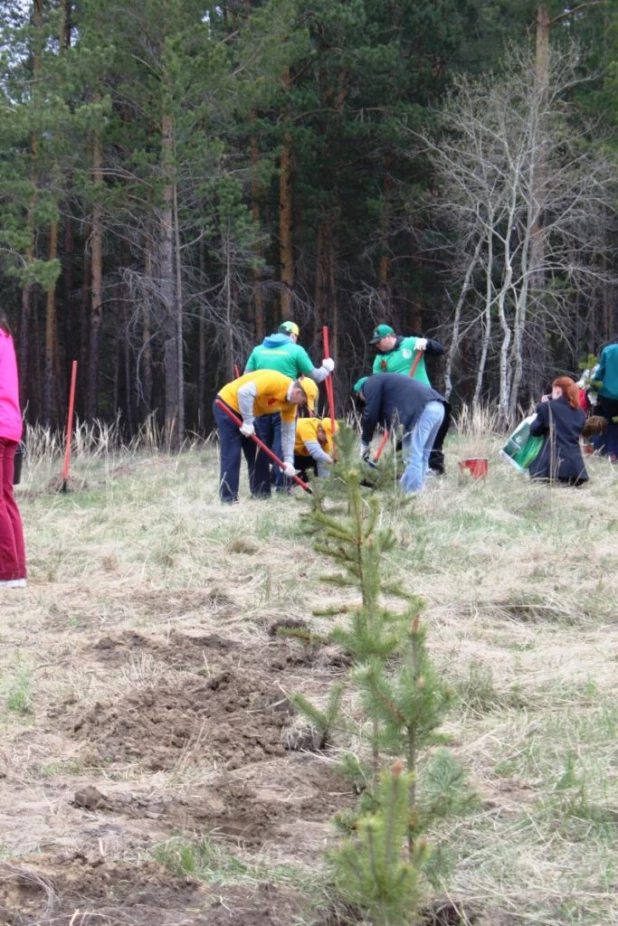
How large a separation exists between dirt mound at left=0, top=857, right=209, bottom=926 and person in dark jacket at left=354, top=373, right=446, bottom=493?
711 centimetres

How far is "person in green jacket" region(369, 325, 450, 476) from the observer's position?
10.8 meters

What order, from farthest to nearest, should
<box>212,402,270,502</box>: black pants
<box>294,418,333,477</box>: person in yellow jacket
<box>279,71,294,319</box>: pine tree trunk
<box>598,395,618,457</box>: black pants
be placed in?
<box>279,71,294,319</box>: pine tree trunk
<box>598,395,618,457</box>: black pants
<box>294,418,333,477</box>: person in yellow jacket
<box>212,402,270,502</box>: black pants

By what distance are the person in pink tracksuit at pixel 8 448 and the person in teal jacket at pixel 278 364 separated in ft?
12.5

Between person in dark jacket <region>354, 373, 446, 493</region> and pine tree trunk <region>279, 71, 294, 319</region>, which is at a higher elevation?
pine tree trunk <region>279, 71, 294, 319</region>

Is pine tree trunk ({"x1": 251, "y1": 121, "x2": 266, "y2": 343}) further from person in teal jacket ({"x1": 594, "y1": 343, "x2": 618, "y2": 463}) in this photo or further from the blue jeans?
the blue jeans

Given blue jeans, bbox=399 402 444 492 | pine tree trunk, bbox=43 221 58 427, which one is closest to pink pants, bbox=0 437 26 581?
blue jeans, bbox=399 402 444 492

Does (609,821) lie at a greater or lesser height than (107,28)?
lesser

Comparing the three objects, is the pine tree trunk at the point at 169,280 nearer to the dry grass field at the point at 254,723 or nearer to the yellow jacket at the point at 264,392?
the yellow jacket at the point at 264,392

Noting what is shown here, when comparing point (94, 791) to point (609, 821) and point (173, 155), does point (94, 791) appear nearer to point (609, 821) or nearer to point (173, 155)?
point (609, 821)

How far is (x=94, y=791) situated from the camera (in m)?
3.24

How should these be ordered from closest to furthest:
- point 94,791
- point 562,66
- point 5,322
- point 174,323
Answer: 1. point 94,791
2. point 5,322
3. point 174,323
4. point 562,66

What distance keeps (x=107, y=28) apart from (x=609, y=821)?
58.2 feet

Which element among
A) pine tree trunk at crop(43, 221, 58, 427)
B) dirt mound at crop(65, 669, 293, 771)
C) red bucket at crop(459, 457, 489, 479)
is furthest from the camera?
pine tree trunk at crop(43, 221, 58, 427)

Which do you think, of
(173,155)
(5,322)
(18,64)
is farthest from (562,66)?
(5,322)
